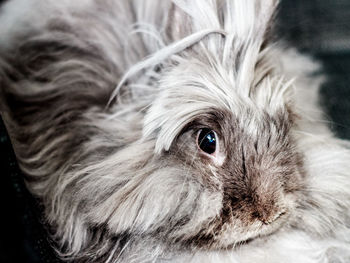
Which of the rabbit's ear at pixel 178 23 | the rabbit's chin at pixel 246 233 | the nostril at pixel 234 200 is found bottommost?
the rabbit's chin at pixel 246 233

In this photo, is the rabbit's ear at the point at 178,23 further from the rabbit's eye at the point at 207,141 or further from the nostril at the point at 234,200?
the nostril at the point at 234,200

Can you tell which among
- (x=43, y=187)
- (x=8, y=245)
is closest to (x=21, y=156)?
(x=43, y=187)

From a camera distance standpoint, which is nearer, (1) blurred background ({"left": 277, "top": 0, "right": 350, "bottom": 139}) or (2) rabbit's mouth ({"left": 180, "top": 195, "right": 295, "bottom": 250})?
(2) rabbit's mouth ({"left": 180, "top": 195, "right": 295, "bottom": 250})

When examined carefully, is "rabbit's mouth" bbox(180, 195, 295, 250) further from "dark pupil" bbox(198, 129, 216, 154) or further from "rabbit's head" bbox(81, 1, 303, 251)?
→ "dark pupil" bbox(198, 129, 216, 154)

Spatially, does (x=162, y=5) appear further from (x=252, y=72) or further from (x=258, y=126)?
(x=258, y=126)

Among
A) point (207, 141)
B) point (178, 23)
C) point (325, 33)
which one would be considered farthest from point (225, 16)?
point (325, 33)

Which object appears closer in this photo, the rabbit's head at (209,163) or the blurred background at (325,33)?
the rabbit's head at (209,163)

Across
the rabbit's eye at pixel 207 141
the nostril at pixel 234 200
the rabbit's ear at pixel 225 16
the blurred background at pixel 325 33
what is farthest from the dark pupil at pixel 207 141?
the blurred background at pixel 325 33

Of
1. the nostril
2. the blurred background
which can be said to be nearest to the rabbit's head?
the nostril

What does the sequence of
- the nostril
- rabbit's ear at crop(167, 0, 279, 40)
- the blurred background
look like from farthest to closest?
the blurred background
rabbit's ear at crop(167, 0, 279, 40)
the nostril
